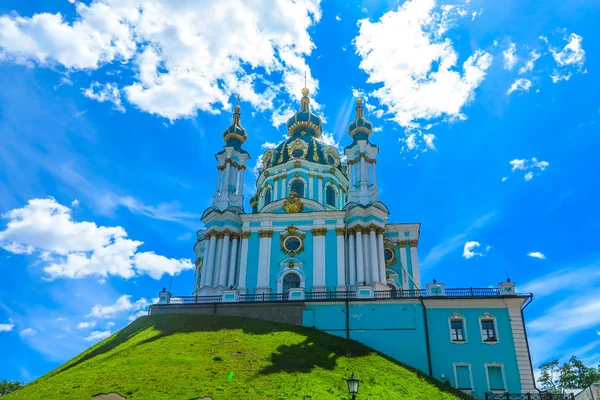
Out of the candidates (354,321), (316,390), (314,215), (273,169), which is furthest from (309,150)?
(316,390)

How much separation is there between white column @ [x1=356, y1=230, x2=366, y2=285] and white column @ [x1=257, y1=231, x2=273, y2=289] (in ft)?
20.2

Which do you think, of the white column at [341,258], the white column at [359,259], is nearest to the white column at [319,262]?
the white column at [341,258]

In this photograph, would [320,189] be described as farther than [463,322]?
Yes

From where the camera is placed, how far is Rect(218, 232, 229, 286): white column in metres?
36.7

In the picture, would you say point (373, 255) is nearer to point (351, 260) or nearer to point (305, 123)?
point (351, 260)

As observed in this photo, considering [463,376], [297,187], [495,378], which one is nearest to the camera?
[495,378]

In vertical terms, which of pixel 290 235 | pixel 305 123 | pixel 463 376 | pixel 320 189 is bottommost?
pixel 463 376

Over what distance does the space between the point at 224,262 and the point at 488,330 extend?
58.8 feet

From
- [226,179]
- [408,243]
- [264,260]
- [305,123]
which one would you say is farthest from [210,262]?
[305,123]

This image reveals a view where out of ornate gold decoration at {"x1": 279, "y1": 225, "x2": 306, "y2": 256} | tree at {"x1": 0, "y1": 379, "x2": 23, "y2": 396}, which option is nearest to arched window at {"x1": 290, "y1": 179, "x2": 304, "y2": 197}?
ornate gold decoration at {"x1": 279, "y1": 225, "x2": 306, "y2": 256}

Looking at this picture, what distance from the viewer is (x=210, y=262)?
123 ft

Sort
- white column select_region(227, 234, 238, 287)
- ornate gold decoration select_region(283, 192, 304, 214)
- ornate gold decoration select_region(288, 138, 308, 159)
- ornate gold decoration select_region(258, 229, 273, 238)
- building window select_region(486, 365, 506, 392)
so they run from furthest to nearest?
ornate gold decoration select_region(288, 138, 308, 159) → ornate gold decoration select_region(283, 192, 304, 214) → ornate gold decoration select_region(258, 229, 273, 238) → white column select_region(227, 234, 238, 287) → building window select_region(486, 365, 506, 392)

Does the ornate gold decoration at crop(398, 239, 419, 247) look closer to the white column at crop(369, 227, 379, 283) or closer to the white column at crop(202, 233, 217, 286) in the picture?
the white column at crop(369, 227, 379, 283)

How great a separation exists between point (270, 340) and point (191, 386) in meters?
6.37
